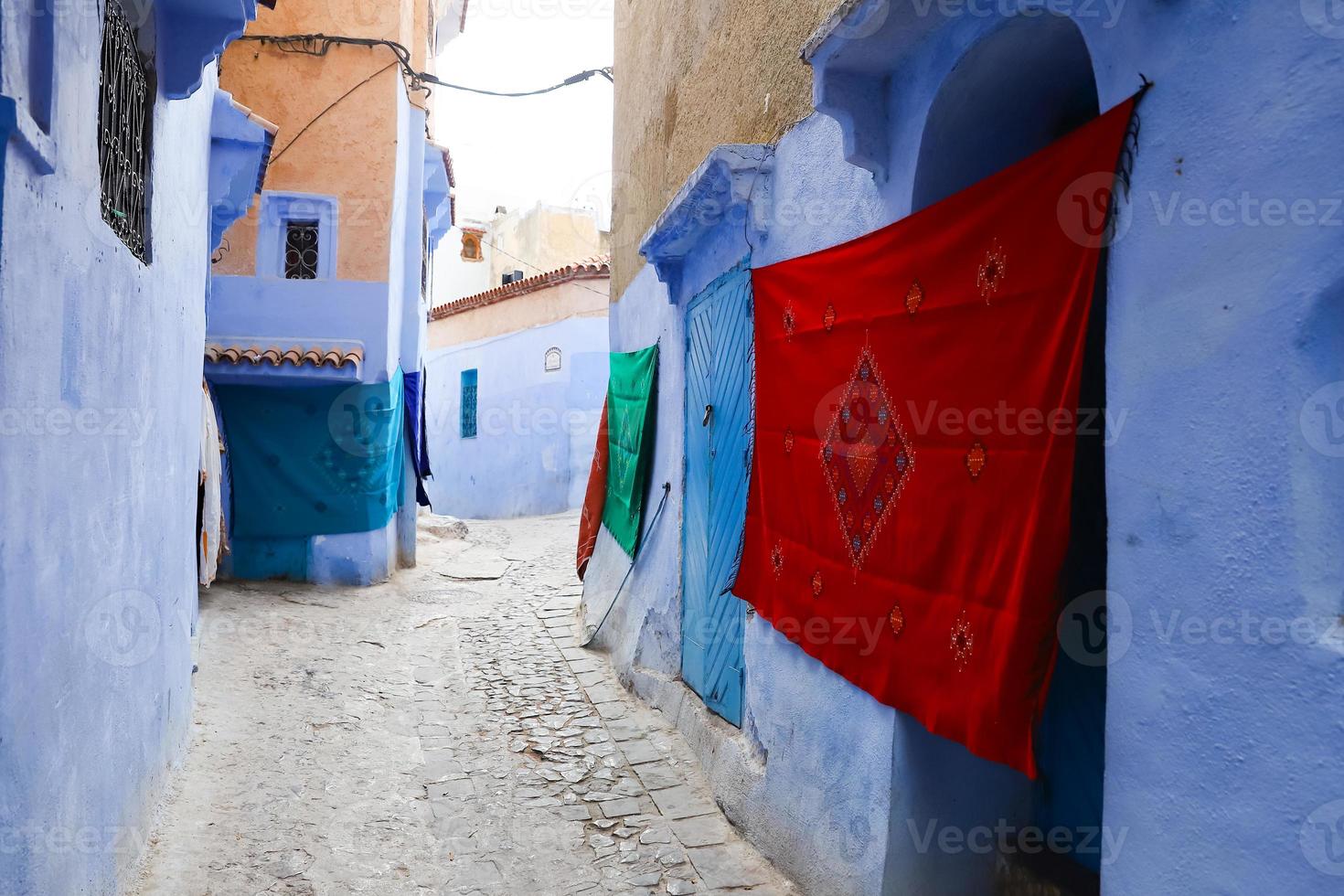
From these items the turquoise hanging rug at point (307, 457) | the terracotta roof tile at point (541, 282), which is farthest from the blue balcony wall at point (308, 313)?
the terracotta roof tile at point (541, 282)

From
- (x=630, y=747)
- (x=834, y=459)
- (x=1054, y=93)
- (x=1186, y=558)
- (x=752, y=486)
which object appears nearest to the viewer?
(x=1186, y=558)

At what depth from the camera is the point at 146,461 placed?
4074mm

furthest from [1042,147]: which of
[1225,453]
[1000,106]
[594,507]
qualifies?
[594,507]

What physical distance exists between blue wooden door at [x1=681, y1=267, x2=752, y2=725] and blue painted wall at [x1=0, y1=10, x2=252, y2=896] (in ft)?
9.48

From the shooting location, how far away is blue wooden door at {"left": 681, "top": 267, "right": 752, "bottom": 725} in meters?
4.75

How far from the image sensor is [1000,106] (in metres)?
3.09

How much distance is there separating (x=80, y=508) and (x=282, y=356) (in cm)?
696

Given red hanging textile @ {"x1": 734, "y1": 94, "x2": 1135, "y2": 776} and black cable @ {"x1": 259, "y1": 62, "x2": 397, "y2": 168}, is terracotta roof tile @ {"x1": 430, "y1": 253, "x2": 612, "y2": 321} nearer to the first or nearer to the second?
black cable @ {"x1": 259, "y1": 62, "x2": 397, "y2": 168}

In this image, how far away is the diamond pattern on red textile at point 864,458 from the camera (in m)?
3.02

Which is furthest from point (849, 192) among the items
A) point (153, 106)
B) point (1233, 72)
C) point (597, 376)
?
point (597, 376)

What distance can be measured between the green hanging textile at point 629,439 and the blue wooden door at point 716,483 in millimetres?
1215

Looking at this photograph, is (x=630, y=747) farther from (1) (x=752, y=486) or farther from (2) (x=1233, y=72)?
(2) (x=1233, y=72)

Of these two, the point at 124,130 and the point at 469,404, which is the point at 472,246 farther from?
the point at 124,130

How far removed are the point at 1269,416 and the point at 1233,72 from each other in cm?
69
